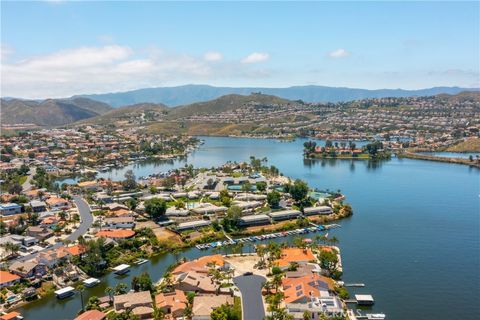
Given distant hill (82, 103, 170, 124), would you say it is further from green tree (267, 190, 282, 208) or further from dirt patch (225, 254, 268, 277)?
dirt patch (225, 254, 268, 277)

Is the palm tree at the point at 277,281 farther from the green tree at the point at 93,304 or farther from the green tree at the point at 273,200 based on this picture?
the green tree at the point at 273,200

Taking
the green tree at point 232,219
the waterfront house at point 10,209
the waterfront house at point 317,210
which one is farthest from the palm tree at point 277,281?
the waterfront house at point 10,209

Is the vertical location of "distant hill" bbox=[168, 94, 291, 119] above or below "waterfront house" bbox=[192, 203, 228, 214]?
above

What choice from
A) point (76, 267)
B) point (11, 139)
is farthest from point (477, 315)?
point (11, 139)

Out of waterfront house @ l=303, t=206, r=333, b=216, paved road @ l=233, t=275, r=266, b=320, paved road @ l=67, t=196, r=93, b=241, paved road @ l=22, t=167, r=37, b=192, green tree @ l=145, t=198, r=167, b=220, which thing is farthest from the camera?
paved road @ l=22, t=167, r=37, b=192

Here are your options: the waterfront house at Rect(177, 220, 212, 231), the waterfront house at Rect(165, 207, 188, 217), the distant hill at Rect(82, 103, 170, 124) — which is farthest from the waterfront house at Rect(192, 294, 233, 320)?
the distant hill at Rect(82, 103, 170, 124)

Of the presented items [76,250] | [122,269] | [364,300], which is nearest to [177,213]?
[76,250]
